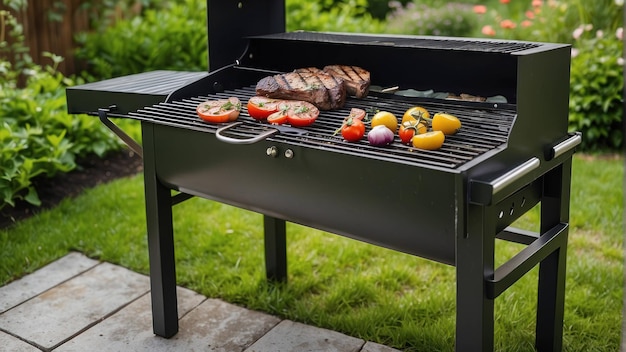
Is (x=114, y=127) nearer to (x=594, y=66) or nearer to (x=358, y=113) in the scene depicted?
(x=358, y=113)

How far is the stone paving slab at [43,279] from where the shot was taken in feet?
11.1

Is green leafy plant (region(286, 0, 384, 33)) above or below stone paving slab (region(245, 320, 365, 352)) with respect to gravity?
above

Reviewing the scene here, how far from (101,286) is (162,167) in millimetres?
1072

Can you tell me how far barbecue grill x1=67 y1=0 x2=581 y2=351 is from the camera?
2096 mm

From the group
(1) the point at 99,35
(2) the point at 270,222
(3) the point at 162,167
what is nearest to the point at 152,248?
(3) the point at 162,167

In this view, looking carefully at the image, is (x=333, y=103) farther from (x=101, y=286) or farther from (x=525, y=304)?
(x=101, y=286)

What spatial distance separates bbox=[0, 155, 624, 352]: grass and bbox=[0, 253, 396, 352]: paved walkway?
101 millimetres

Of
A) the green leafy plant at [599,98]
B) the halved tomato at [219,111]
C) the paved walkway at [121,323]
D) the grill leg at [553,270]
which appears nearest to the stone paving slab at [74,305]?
the paved walkway at [121,323]

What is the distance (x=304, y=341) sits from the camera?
299cm

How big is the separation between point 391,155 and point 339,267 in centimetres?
166

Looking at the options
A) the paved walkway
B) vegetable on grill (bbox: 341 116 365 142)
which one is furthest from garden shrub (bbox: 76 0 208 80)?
vegetable on grill (bbox: 341 116 365 142)

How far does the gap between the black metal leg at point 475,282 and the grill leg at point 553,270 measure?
55 centimetres

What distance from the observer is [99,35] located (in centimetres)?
646

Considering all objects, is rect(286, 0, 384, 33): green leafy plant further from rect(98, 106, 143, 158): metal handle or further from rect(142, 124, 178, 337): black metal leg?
rect(142, 124, 178, 337): black metal leg
